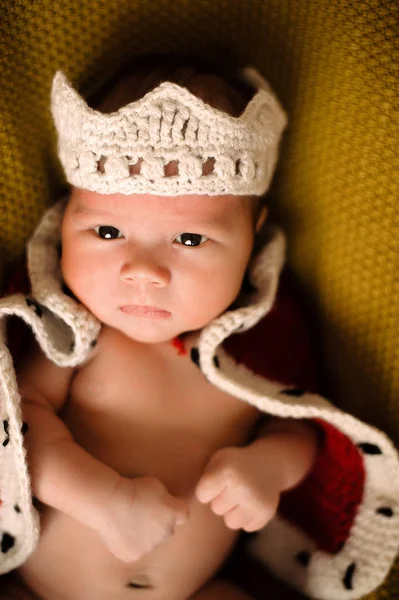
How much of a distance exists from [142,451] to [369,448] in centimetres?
39

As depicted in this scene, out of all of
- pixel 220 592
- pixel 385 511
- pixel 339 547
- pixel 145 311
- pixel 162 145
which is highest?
pixel 162 145

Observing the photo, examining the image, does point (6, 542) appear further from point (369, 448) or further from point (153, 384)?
point (369, 448)

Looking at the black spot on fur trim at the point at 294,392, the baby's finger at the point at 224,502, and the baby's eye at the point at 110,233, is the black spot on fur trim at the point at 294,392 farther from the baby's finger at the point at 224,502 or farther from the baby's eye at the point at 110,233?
the baby's eye at the point at 110,233

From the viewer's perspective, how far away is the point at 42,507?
107 centimetres

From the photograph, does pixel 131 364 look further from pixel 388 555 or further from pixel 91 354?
pixel 388 555

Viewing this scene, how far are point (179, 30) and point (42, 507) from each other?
0.90m

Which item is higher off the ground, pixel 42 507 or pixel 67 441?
pixel 67 441

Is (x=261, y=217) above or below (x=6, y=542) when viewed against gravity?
above

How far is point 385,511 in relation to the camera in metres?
1.08

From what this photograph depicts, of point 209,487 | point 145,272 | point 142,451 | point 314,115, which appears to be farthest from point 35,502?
point 314,115

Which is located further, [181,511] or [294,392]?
[294,392]

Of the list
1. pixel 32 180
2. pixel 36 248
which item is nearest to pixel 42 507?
pixel 36 248

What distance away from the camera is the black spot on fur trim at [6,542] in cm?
102

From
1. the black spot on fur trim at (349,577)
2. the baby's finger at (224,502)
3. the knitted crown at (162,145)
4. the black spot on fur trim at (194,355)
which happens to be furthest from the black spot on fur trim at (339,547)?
the knitted crown at (162,145)
